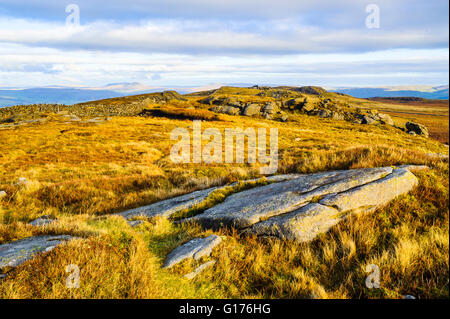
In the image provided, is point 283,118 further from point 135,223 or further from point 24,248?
point 24,248

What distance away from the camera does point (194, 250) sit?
5176mm

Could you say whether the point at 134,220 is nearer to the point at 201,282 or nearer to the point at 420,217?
the point at 201,282

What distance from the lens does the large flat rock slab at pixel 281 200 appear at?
6.39 meters

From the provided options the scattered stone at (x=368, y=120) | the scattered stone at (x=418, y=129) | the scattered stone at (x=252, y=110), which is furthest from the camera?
the scattered stone at (x=252, y=110)

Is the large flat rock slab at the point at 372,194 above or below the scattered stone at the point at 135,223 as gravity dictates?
above

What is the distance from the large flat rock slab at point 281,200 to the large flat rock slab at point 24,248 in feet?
11.3

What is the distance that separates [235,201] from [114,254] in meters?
4.06
